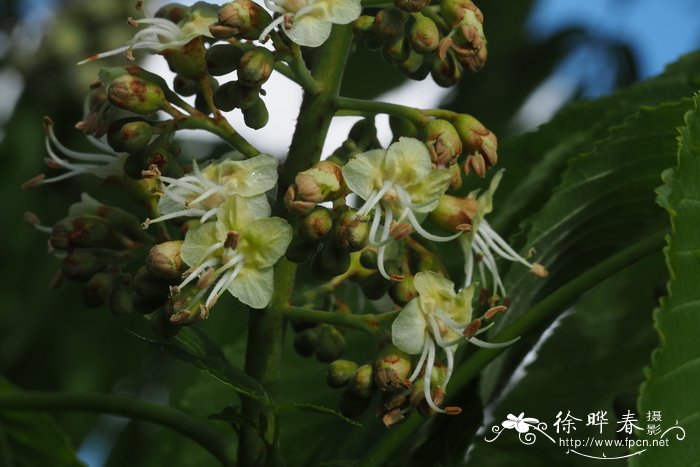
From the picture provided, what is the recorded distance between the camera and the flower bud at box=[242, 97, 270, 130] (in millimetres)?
1338

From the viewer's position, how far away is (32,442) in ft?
5.94

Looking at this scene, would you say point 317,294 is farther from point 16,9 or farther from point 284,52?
point 16,9

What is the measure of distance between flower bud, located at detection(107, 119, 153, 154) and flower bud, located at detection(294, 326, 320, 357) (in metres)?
0.32

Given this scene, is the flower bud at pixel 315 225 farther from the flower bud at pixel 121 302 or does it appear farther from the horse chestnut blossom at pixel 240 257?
the flower bud at pixel 121 302

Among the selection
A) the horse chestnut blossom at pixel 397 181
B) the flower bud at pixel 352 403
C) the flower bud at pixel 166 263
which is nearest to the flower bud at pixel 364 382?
the flower bud at pixel 352 403

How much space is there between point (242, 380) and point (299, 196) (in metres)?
0.22

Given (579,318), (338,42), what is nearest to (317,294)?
(338,42)

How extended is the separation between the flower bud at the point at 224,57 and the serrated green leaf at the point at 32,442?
2.11 feet

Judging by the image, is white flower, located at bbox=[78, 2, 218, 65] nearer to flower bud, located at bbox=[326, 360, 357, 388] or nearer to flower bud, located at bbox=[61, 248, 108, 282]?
flower bud, located at bbox=[61, 248, 108, 282]

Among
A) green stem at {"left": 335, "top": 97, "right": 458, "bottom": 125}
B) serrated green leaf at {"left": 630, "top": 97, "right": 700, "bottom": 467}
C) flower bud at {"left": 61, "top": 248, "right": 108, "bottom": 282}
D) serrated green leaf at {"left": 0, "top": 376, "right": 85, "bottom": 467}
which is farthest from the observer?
serrated green leaf at {"left": 0, "top": 376, "right": 85, "bottom": 467}

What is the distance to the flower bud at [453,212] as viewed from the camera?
1.39 m

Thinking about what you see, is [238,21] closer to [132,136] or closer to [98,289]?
[132,136]

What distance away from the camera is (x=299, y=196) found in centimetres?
123

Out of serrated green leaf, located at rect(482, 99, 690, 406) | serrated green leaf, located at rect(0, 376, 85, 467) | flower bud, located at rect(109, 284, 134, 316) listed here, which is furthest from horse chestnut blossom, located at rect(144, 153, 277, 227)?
serrated green leaf, located at rect(0, 376, 85, 467)
